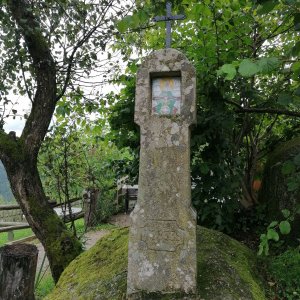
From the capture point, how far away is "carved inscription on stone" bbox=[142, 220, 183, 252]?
2996 mm

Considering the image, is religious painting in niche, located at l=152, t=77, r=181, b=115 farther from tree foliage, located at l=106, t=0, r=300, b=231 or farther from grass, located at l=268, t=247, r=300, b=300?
grass, located at l=268, t=247, r=300, b=300

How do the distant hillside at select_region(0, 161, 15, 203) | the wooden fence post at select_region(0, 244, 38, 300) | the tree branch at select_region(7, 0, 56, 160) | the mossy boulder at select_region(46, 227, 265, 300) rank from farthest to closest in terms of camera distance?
the distant hillside at select_region(0, 161, 15, 203)
the tree branch at select_region(7, 0, 56, 160)
the wooden fence post at select_region(0, 244, 38, 300)
the mossy boulder at select_region(46, 227, 265, 300)

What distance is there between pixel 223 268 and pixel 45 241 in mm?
2863

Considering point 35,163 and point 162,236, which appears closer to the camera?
point 162,236

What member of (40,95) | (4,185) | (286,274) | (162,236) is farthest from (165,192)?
(4,185)

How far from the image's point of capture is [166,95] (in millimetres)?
3197

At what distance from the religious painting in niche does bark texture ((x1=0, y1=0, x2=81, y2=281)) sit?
261 centimetres

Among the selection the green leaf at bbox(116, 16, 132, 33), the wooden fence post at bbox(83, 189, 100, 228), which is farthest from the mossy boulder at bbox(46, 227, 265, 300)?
the wooden fence post at bbox(83, 189, 100, 228)

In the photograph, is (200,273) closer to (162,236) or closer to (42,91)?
(162,236)

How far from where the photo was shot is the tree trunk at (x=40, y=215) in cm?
508

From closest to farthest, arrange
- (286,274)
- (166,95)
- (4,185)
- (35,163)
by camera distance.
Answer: (166,95) < (286,274) < (35,163) < (4,185)

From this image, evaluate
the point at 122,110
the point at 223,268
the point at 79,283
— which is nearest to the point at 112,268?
the point at 79,283

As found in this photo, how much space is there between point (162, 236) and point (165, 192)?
37 cm

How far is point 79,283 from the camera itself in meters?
3.63
